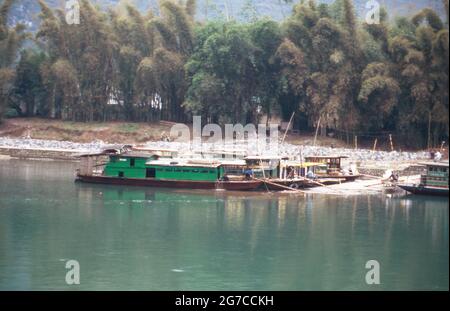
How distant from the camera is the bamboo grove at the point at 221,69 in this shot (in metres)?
32.5

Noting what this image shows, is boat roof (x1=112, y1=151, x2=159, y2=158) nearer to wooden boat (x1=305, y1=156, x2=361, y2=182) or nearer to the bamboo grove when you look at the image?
wooden boat (x1=305, y1=156, x2=361, y2=182)

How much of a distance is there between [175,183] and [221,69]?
35.8 ft

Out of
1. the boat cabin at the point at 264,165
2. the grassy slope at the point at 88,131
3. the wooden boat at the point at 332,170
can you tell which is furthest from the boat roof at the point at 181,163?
the grassy slope at the point at 88,131

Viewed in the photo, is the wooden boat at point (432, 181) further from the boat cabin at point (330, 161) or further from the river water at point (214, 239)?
the boat cabin at point (330, 161)

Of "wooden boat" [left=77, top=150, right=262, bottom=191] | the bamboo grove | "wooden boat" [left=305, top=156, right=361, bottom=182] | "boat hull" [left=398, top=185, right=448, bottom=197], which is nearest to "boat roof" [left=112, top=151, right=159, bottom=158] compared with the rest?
"wooden boat" [left=77, top=150, right=262, bottom=191]

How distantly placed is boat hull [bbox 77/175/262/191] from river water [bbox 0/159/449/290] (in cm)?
60

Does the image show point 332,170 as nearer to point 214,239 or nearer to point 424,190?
point 424,190

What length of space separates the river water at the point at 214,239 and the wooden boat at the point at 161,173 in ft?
2.20

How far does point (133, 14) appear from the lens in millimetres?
38125
